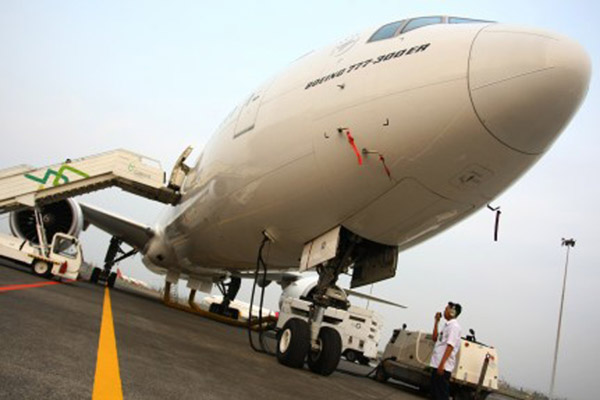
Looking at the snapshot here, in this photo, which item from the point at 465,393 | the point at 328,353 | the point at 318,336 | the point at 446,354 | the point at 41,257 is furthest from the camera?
the point at 41,257

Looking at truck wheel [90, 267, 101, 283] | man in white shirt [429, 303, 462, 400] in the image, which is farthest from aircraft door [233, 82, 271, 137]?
truck wheel [90, 267, 101, 283]

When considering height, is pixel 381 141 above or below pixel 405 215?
above

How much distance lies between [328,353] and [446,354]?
138 cm

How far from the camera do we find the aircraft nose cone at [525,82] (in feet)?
15.2

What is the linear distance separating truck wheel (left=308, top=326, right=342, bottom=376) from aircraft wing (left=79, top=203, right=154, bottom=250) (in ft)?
33.4

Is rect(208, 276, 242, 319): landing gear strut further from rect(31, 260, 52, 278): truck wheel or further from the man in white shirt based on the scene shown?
the man in white shirt

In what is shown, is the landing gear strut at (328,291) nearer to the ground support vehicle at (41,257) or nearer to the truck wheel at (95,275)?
the ground support vehicle at (41,257)

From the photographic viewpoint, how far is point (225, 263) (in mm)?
10516

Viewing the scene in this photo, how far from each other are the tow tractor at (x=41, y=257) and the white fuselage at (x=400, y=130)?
17.8 feet

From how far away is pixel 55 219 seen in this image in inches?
565

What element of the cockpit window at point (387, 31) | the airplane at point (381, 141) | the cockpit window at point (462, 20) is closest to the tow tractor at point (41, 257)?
the airplane at point (381, 141)

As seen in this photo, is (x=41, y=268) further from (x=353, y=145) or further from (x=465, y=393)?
(x=465, y=393)

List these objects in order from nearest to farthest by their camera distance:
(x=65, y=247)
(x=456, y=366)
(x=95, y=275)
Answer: (x=456, y=366) → (x=65, y=247) → (x=95, y=275)

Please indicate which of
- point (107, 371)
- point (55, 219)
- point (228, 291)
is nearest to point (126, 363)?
point (107, 371)
